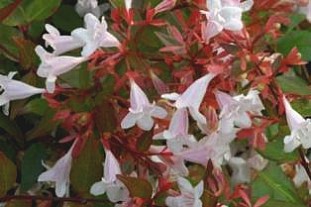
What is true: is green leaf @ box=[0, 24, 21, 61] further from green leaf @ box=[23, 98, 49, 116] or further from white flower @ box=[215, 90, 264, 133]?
white flower @ box=[215, 90, 264, 133]

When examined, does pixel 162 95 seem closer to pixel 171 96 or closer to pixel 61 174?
pixel 171 96

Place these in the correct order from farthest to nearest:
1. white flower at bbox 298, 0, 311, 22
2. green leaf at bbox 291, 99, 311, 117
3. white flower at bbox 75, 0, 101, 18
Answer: white flower at bbox 298, 0, 311, 22, white flower at bbox 75, 0, 101, 18, green leaf at bbox 291, 99, 311, 117

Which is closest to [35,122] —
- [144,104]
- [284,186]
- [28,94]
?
[28,94]

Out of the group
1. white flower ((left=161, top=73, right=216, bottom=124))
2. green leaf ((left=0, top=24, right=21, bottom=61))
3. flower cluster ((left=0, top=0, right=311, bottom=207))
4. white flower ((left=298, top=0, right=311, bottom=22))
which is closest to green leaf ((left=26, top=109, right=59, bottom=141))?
flower cluster ((left=0, top=0, right=311, bottom=207))

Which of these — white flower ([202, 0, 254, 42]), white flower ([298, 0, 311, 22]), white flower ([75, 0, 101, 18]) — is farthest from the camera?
white flower ([298, 0, 311, 22])

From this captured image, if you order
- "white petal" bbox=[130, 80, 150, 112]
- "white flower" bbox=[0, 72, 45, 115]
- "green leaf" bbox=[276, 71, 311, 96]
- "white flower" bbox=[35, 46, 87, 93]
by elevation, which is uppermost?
"white flower" bbox=[35, 46, 87, 93]
